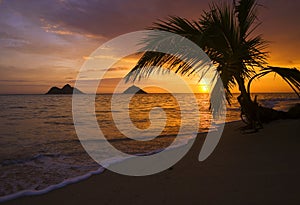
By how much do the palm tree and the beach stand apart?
221cm

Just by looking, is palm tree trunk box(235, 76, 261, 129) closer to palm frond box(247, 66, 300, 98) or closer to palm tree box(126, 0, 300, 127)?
palm tree box(126, 0, 300, 127)

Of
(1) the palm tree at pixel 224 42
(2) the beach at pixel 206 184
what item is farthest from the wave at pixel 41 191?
(1) the palm tree at pixel 224 42

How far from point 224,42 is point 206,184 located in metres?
3.96

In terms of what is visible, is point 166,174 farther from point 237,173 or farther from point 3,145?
point 3,145

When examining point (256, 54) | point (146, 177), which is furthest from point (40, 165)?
point (256, 54)

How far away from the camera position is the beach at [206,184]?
274 centimetres

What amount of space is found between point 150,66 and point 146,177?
9.59ft

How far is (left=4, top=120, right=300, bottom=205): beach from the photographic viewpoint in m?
2.74

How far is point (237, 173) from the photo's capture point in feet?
11.4

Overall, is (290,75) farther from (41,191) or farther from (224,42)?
(41,191)

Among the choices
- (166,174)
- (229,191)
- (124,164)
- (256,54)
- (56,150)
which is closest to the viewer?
(229,191)

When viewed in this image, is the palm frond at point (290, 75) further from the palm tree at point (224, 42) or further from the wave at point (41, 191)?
the wave at point (41, 191)

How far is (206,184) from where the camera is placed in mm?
3166

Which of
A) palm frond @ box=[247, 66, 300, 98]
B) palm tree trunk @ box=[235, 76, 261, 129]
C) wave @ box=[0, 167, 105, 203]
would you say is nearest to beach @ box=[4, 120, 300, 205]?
wave @ box=[0, 167, 105, 203]
